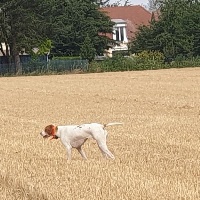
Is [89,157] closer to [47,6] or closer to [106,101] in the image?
[106,101]

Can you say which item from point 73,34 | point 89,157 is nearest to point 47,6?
point 73,34

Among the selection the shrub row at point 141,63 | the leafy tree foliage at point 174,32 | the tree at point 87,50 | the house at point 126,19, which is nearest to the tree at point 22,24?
the shrub row at point 141,63

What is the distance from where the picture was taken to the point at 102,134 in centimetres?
1012

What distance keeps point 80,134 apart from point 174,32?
5985cm

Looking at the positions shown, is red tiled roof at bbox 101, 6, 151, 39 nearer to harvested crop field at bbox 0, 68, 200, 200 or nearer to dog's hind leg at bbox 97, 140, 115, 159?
harvested crop field at bbox 0, 68, 200, 200

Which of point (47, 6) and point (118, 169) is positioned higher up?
point (47, 6)

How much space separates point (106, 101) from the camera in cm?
2491

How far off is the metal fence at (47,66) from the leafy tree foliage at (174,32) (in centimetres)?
1036

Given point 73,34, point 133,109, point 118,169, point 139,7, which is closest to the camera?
point 118,169

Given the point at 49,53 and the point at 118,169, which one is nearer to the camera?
the point at 118,169

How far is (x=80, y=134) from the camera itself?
1020 centimetres

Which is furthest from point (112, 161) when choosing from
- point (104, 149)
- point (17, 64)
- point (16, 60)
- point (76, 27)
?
point (76, 27)

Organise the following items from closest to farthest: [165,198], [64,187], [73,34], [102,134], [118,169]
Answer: [165,198] < [64,187] < [118,169] < [102,134] < [73,34]

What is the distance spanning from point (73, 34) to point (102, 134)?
62.9 meters
